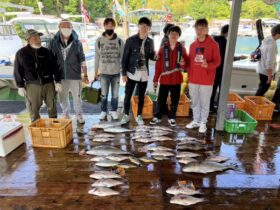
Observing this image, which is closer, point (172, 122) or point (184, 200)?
point (184, 200)

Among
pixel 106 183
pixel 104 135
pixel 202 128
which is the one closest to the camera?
pixel 106 183

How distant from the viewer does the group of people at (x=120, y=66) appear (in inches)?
138

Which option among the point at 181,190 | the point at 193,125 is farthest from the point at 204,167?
the point at 193,125

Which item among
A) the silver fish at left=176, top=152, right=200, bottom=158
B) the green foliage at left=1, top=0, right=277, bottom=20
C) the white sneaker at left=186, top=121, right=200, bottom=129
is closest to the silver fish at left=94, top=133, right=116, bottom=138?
the silver fish at left=176, top=152, right=200, bottom=158

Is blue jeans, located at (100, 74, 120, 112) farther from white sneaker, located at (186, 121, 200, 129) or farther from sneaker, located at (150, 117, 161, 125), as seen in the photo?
white sneaker, located at (186, 121, 200, 129)

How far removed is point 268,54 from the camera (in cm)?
452

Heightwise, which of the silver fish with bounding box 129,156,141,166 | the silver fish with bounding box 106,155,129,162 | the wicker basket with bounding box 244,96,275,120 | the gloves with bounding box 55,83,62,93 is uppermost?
the gloves with bounding box 55,83,62,93

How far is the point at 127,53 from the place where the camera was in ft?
12.7

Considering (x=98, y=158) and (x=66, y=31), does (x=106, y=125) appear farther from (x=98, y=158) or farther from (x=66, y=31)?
(x=66, y=31)

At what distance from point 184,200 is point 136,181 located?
570 mm

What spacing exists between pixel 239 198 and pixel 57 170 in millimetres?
1953

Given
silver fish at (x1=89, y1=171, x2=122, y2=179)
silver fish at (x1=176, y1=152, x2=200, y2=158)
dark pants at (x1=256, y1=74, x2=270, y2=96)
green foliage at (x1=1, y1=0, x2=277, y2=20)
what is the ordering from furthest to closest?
green foliage at (x1=1, y1=0, x2=277, y2=20)
dark pants at (x1=256, y1=74, x2=270, y2=96)
silver fish at (x1=176, y1=152, x2=200, y2=158)
silver fish at (x1=89, y1=171, x2=122, y2=179)

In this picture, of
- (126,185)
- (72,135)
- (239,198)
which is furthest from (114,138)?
(239,198)

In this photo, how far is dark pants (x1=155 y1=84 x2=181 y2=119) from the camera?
13.2 feet
